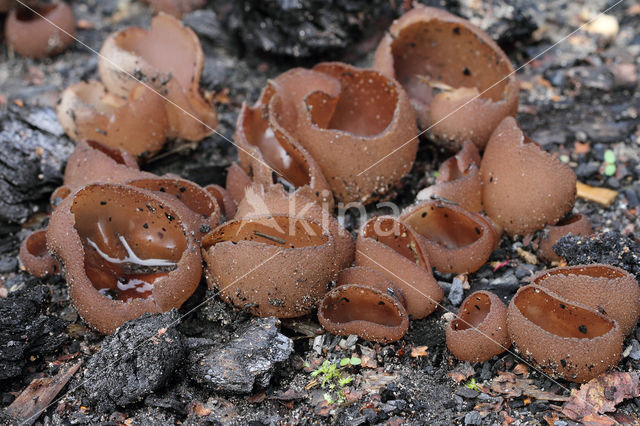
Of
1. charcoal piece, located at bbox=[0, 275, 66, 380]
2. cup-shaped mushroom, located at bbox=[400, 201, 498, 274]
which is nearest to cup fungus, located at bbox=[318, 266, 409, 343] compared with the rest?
cup-shaped mushroom, located at bbox=[400, 201, 498, 274]

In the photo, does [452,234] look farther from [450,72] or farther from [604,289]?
[450,72]

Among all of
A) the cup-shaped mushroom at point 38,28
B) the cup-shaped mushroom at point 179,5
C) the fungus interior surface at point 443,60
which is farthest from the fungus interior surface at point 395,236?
the cup-shaped mushroom at point 38,28

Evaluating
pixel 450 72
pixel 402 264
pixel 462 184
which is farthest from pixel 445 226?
pixel 450 72

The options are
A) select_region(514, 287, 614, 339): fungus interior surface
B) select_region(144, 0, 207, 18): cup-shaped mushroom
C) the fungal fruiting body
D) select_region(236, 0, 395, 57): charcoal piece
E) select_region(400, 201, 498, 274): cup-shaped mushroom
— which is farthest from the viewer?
select_region(144, 0, 207, 18): cup-shaped mushroom

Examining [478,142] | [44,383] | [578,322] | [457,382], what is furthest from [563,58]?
[44,383]

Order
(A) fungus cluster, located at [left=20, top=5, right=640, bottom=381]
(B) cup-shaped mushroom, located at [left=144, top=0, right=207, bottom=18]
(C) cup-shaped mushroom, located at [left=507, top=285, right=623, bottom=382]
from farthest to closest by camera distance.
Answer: (B) cup-shaped mushroom, located at [left=144, top=0, right=207, bottom=18] → (A) fungus cluster, located at [left=20, top=5, right=640, bottom=381] → (C) cup-shaped mushroom, located at [left=507, top=285, right=623, bottom=382]

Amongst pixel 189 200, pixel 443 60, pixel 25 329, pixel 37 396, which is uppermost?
pixel 443 60

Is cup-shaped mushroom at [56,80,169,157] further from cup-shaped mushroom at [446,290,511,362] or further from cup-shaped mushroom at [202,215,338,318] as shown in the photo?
cup-shaped mushroom at [446,290,511,362]
